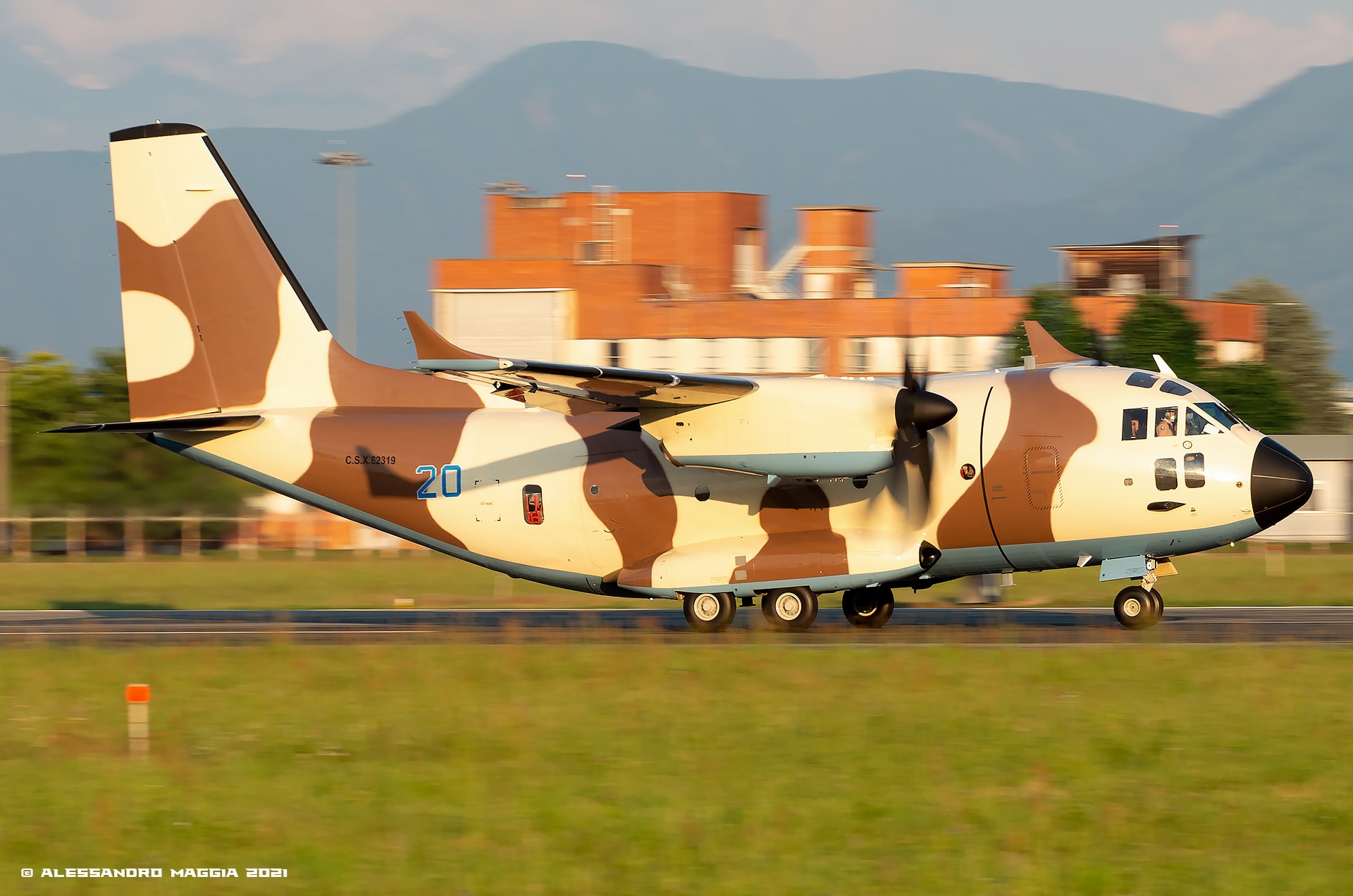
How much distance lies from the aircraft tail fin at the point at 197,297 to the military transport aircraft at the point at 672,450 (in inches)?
1.4

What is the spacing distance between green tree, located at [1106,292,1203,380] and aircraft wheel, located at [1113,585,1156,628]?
189 feet

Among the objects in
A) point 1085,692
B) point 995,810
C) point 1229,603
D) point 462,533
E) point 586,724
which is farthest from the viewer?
point 1229,603

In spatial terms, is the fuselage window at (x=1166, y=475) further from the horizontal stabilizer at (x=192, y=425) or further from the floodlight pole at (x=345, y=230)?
the floodlight pole at (x=345, y=230)

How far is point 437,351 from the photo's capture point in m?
18.5

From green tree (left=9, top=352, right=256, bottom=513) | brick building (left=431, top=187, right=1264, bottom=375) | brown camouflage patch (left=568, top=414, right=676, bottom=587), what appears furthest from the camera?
brick building (left=431, top=187, right=1264, bottom=375)

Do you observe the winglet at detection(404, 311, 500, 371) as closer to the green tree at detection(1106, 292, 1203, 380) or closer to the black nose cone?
the black nose cone

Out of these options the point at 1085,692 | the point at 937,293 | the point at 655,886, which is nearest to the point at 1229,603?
the point at 1085,692

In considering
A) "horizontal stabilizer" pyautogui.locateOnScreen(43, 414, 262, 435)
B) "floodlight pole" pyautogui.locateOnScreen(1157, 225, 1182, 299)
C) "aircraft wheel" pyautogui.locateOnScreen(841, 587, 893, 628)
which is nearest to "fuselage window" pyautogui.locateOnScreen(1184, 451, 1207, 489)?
"aircraft wheel" pyautogui.locateOnScreen(841, 587, 893, 628)

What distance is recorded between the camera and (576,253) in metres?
84.9

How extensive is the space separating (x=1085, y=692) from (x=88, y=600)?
2277 centimetres

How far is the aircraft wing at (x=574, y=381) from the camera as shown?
18.4m

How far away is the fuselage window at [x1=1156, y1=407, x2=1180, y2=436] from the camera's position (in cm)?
2042

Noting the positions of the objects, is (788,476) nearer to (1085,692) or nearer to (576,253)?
(1085,692)

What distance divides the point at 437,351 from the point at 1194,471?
1022 cm
